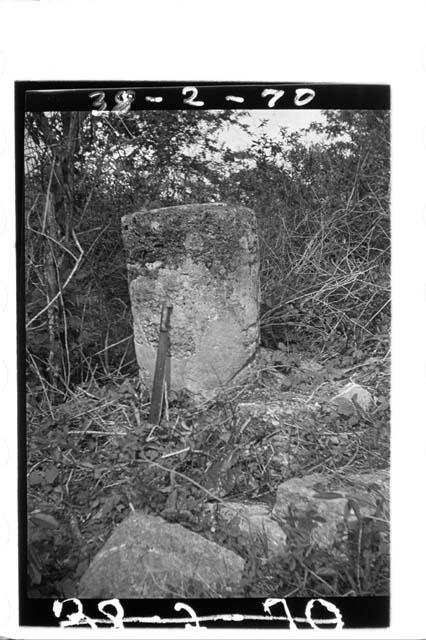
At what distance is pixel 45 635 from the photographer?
2.01 metres

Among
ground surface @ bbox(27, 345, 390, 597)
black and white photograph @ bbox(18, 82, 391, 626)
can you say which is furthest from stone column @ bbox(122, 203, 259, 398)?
ground surface @ bbox(27, 345, 390, 597)

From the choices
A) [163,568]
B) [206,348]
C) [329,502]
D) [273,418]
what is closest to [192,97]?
[206,348]

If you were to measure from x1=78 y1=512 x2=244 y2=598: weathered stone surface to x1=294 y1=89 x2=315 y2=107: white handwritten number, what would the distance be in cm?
180

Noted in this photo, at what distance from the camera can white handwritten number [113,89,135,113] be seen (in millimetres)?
2053

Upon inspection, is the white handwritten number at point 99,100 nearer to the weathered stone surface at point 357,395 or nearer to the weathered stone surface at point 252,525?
the weathered stone surface at point 357,395

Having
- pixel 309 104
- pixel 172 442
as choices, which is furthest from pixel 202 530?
pixel 309 104

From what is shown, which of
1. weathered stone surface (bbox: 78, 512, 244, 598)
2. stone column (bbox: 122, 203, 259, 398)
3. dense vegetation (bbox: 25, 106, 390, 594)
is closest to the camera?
weathered stone surface (bbox: 78, 512, 244, 598)

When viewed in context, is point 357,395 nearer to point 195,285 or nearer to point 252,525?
point 252,525

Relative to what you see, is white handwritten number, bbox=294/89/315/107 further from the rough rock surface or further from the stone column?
the rough rock surface

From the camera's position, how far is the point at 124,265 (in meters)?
2.33

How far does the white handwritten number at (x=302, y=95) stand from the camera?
204cm

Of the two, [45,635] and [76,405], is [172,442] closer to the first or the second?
[76,405]

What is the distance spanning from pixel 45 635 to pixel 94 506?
52cm

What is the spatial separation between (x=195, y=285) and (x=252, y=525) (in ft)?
3.39
